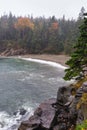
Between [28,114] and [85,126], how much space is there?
18.7 m

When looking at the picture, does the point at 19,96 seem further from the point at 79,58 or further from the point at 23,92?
the point at 79,58

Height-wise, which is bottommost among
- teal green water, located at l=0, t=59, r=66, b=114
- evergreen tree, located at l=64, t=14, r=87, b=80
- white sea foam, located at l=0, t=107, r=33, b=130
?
teal green water, located at l=0, t=59, r=66, b=114

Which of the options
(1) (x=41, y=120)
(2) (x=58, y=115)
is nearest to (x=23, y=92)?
(1) (x=41, y=120)

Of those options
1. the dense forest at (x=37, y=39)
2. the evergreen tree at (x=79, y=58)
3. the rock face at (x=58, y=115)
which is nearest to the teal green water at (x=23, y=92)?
the rock face at (x=58, y=115)

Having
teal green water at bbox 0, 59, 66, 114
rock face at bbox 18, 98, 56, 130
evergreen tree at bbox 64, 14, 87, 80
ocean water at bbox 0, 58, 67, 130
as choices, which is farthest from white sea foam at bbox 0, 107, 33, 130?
evergreen tree at bbox 64, 14, 87, 80

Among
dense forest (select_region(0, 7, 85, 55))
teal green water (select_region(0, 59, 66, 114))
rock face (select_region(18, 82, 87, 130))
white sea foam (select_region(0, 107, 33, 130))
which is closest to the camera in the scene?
rock face (select_region(18, 82, 87, 130))

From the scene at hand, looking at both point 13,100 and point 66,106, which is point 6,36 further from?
Answer: point 66,106

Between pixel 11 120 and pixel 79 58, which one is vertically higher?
pixel 79 58

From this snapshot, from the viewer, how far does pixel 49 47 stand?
11906 cm

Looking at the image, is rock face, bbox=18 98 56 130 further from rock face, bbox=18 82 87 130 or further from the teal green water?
the teal green water

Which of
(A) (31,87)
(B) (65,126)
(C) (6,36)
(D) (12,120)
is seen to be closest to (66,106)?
(B) (65,126)

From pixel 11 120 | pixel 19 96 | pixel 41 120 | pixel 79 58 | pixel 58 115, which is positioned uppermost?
pixel 79 58

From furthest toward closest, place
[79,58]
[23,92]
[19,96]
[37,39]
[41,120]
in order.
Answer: [37,39]
[23,92]
[19,96]
[79,58]
[41,120]

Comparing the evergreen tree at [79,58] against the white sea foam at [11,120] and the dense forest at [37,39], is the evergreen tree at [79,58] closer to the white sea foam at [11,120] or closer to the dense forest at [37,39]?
the white sea foam at [11,120]
